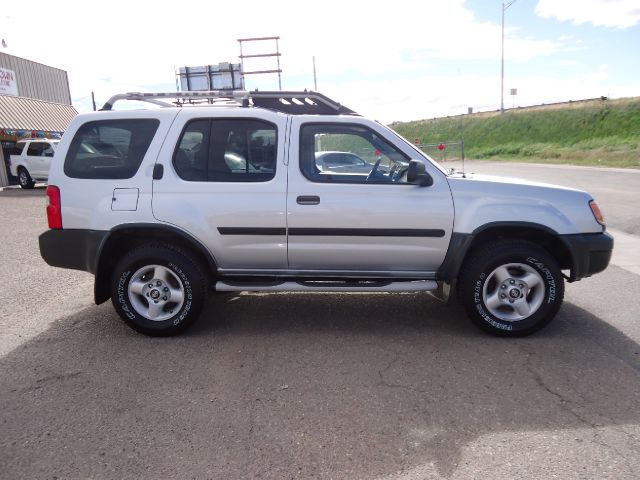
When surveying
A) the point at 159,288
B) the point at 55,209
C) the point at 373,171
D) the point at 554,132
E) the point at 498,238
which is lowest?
the point at 159,288

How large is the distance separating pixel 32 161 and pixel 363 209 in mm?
19452

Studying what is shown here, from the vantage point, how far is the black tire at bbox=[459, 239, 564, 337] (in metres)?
4.21

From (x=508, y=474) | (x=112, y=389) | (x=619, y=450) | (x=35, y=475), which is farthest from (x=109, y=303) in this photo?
(x=619, y=450)

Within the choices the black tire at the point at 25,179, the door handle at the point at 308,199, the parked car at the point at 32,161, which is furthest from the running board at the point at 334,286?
the black tire at the point at 25,179

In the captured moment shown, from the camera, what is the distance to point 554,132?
51875 millimetres

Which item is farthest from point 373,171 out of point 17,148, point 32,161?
point 17,148

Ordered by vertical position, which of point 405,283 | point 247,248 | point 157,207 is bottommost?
point 405,283

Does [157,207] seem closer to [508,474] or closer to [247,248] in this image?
[247,248]

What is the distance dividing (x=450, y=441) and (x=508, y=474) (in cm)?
37

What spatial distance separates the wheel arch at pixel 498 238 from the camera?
4.18 metres

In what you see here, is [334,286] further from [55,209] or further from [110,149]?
[55,209]

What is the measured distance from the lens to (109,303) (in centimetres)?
543

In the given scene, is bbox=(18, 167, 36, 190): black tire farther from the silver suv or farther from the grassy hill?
the grassy hill

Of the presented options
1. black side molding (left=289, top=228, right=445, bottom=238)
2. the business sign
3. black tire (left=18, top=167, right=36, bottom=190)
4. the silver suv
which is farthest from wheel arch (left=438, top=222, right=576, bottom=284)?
the business sign
